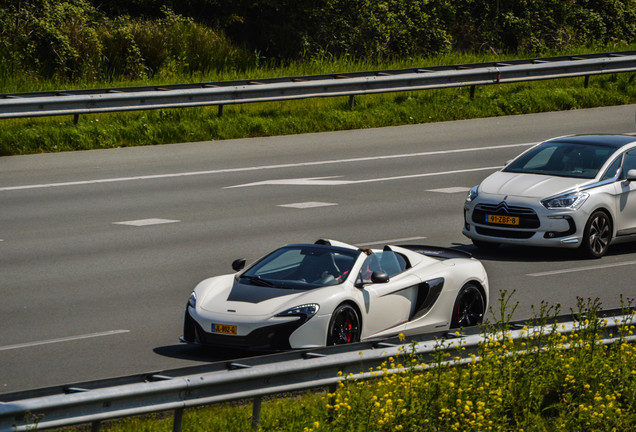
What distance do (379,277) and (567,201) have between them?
559cm

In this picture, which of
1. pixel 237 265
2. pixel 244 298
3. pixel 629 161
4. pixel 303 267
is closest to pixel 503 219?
pixel 629 161

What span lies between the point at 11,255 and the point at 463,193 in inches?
338

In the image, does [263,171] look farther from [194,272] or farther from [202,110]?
[194,272]

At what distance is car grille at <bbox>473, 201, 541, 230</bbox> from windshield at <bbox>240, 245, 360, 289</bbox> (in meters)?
5.01

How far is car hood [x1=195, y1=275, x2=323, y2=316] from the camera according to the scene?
11492 mm

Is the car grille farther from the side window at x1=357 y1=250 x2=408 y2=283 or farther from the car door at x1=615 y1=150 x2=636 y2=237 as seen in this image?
the side window at x1=357 y1=250 x2=408 y2=283

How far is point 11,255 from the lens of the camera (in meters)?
15.9

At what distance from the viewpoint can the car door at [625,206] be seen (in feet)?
55.9

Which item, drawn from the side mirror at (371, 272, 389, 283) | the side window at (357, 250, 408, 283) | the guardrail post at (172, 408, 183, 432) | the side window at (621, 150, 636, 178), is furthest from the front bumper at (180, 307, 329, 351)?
the side window at (621, 150, 636, 178)

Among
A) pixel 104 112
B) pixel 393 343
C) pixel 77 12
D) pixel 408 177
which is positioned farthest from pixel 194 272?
pixel 77 12

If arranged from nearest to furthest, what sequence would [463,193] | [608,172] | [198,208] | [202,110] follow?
[608,172] → [198,208] → [463,193] → [202,110]

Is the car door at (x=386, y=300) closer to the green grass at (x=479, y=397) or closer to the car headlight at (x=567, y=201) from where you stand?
the green grass at (x=479, y=397)

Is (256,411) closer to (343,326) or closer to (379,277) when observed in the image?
(343,326)

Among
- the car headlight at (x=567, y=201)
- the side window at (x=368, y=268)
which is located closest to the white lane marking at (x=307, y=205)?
the car headlight at (x=567, y=201)
